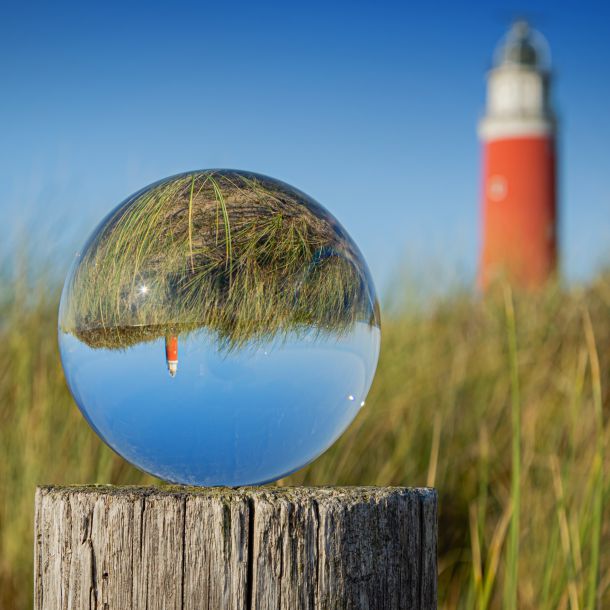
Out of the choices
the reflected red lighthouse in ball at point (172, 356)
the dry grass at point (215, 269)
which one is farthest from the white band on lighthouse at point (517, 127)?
the reflected red lighthouse in ball at point (172, 356)

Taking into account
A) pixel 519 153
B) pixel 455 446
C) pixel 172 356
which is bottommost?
pixel 455 446

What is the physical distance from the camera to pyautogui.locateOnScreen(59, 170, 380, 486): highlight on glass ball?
1.20 metres

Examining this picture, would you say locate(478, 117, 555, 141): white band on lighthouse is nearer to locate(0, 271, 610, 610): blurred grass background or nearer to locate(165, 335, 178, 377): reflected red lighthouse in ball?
locate(0, 271, 610, 610): blurred grass background

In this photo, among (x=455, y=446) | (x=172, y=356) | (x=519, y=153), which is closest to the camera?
(x=172, y=356)

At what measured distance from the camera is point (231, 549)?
1.22 metres

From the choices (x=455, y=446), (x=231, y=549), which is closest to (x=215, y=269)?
(x=231, y=549)

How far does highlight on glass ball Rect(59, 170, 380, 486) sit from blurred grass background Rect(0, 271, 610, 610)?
2.66 feet

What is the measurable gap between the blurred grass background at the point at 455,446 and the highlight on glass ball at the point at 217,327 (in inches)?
31.9

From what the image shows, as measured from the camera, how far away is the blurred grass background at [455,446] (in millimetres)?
2691

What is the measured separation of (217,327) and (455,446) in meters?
2.78

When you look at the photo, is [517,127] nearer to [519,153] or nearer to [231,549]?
[519,153]

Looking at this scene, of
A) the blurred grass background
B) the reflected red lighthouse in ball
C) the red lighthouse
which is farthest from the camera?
the red lighthouse

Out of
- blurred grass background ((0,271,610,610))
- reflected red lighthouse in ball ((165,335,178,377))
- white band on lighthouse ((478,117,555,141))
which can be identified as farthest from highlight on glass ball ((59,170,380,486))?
white band on lighthouse ((478,117,555,141))

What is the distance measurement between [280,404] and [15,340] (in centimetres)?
223
